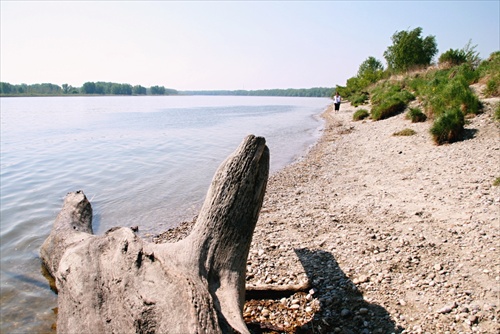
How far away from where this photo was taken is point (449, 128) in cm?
1124

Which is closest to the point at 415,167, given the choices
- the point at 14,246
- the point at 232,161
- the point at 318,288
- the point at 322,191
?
the point at 322,191

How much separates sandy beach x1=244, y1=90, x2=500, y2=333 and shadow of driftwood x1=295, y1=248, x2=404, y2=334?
0.04 ft

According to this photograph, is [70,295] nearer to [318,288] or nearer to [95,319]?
[95,319]

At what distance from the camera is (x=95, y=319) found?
283cm

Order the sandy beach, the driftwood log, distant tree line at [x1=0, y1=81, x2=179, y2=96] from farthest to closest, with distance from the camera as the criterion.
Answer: distant tree line at [x1=0, y1=81, x2=179, y2=96]
the sandy beach
the driftwood log

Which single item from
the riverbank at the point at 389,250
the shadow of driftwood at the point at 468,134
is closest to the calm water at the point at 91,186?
the riverbank at the point at 389,250

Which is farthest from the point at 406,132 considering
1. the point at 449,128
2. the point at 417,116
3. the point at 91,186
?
the point at 91,186

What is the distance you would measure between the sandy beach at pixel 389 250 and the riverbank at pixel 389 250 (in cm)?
1

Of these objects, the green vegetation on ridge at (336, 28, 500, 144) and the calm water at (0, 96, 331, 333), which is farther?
the green vegetation on ridge at (336, 28, 500, 144)

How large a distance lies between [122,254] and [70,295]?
0.57 meters

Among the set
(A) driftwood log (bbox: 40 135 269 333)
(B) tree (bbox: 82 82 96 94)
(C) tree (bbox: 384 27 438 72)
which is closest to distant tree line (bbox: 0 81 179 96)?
(B) tree (bbox: 82 82 96 94)

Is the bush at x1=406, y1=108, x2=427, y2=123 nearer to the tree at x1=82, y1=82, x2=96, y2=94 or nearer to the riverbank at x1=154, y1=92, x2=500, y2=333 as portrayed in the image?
the riverbank at x1=154, y1=92, x2=500, y2=333

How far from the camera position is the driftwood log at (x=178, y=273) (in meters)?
2.55

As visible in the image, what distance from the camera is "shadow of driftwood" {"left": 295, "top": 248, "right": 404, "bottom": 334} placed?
11.7 feet
